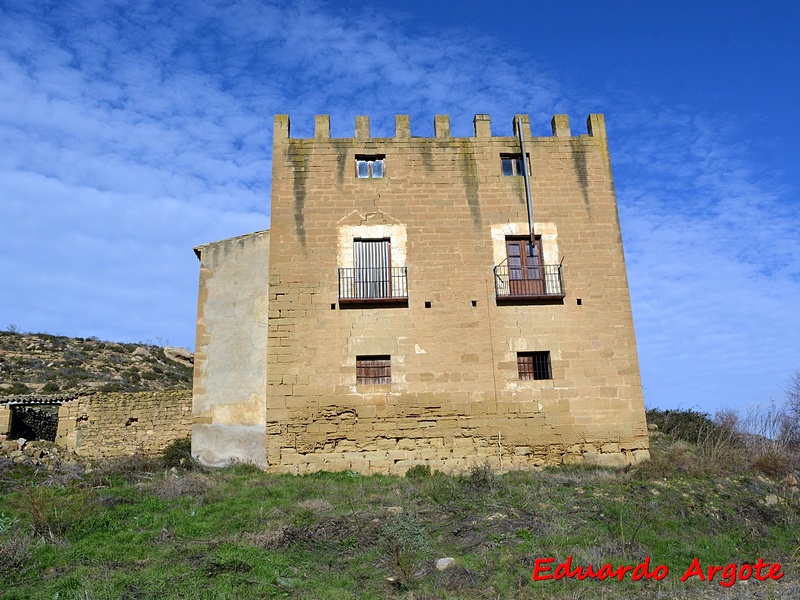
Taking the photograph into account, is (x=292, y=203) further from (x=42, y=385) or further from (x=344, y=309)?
(x=42, y=385)

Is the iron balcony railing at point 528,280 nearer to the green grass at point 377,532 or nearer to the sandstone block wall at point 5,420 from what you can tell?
the green grass at point 377,532

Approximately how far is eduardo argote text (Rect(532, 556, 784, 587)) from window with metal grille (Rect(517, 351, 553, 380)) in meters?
6.21

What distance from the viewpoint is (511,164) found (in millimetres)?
16766

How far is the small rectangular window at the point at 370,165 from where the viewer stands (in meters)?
16.6

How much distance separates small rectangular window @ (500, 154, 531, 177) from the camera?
657 inches

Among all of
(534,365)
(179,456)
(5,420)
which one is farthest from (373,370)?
(5,420)

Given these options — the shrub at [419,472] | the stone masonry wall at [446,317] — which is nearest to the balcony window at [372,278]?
the stone masonry wall at [446,317]

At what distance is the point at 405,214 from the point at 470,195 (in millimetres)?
1706

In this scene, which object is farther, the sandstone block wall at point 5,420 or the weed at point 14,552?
the sandstone block wall at point 5,420

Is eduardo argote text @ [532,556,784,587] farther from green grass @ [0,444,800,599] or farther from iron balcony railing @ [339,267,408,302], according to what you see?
iron balcony railing @ [339,267,408,302]

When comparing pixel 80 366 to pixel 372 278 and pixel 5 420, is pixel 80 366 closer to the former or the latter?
pixel 5 420

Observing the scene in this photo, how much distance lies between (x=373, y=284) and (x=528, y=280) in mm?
3742

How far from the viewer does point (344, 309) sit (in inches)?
606

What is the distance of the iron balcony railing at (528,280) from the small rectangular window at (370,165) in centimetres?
393
